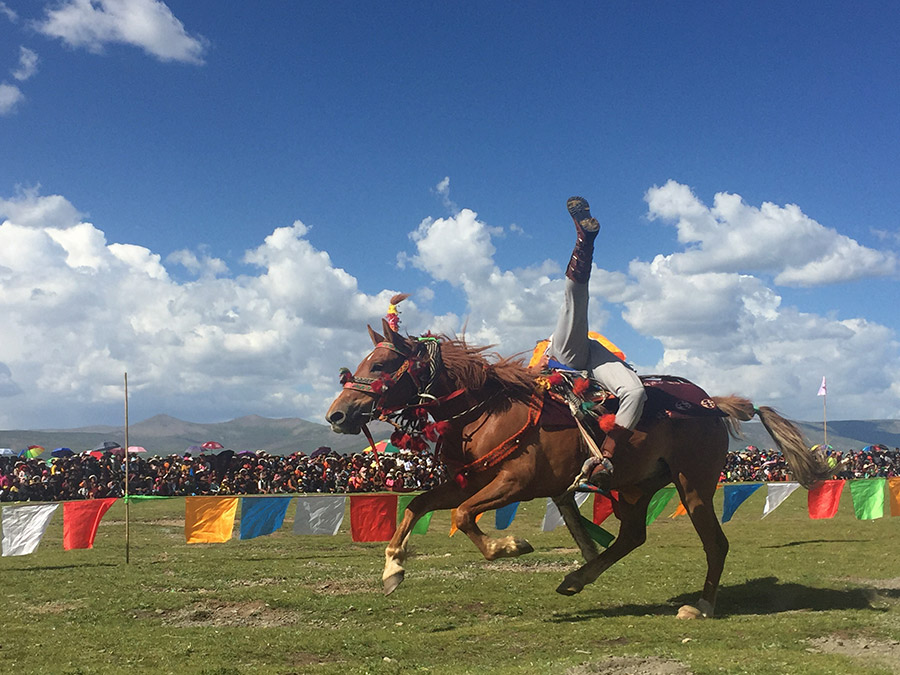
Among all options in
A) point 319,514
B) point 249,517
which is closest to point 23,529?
point 249,517

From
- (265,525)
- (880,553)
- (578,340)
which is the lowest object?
(880,553)

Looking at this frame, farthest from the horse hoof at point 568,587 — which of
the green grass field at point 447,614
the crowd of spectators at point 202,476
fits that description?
the crowd of spectators at point 202,476

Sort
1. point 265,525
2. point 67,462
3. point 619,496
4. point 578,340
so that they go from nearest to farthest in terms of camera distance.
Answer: point 578,340 → point 619,496 → point 265,525 → point 67,462

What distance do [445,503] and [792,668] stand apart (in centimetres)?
372

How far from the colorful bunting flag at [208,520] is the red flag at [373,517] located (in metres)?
2.59

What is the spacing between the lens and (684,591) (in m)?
11.1

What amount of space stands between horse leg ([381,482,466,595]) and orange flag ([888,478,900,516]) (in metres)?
18.0

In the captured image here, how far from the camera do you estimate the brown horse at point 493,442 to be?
26.3 feet

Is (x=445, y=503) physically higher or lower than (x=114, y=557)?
higher

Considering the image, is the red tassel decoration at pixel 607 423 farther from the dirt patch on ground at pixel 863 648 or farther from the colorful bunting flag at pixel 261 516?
the colorful bunting flag at pixel 261 516

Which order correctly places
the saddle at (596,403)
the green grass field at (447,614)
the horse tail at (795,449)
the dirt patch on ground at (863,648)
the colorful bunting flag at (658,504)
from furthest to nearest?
the colorful bunting flag at (658,504)
the horse tail at (795,449)
the saddle at (596,403)
the green grass field at (447,614)
the dirt patch on ground at (863,648)

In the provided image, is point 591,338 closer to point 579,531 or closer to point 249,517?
point 579,531

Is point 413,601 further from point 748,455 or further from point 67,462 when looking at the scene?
point 748,455

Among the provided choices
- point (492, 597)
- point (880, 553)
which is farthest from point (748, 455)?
point (492, 597)
